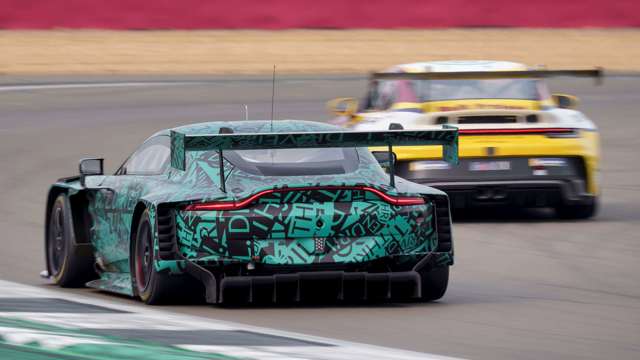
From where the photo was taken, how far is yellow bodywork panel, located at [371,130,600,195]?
13.7 m

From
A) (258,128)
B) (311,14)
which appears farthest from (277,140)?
(311,14)

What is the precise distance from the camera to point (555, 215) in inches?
576

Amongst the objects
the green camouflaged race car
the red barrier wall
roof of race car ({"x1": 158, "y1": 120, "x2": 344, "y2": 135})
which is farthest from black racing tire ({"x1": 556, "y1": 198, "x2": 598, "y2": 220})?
the red barrier wall

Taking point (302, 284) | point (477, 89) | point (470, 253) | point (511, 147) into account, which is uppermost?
point (477, 89)

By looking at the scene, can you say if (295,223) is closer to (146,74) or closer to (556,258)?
(556,258)

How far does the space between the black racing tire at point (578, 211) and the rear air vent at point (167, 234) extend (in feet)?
21.4

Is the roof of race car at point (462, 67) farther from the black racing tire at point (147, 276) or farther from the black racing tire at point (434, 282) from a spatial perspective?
the black racing tire at point (147, 276)

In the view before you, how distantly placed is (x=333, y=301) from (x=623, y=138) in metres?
14.5

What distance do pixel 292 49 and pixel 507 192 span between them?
22.4 meters

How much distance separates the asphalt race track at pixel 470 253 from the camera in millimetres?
7527

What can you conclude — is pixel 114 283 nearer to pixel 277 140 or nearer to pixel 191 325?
pixel 277 140

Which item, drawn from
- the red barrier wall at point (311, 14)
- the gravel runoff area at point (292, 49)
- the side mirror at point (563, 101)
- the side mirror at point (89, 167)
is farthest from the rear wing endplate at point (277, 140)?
the red barrier wall at point (311, 14)

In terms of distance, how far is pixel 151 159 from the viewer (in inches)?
368

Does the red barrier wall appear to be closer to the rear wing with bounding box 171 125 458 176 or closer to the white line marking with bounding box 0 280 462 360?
the white line marking with bounding box 0 280 462 360
